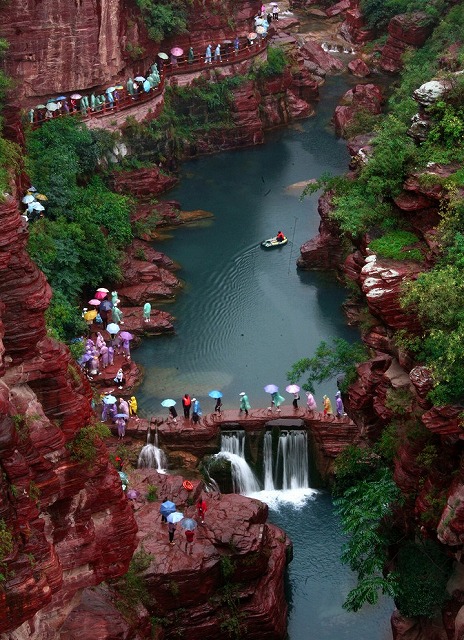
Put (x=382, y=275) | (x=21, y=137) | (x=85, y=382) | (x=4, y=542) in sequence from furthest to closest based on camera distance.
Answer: (x=21, y=137), (x=382, y=275), (x=85, y=382), (x=4, y=542)

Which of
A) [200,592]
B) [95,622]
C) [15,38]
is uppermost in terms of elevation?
[15,38]

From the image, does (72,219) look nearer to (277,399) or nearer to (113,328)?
(113,328)

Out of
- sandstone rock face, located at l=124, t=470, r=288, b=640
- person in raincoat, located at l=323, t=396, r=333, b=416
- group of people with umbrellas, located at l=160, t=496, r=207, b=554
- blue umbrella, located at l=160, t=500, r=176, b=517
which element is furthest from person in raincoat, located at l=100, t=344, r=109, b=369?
blue umbrella, located at l=160, t=500, r=176, b=517

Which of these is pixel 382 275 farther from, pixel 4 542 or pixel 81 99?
pixel 81 99

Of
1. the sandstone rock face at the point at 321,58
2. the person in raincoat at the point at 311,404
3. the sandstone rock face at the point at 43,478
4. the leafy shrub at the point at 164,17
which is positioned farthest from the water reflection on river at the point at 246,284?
the sandstone rock face at the point at 43,478

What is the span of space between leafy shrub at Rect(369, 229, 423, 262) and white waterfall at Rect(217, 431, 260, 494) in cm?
1189

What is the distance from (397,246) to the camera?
34938 millimetres

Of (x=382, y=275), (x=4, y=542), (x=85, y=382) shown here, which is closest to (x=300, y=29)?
(x=382, y=275)

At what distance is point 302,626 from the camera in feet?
125

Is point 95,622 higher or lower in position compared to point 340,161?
higher

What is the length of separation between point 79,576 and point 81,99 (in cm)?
3709

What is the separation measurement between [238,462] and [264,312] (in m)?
10.8

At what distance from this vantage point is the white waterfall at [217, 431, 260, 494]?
4378cm

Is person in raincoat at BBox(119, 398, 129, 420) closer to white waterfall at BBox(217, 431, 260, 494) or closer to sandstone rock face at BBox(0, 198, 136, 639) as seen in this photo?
white waterfall at BBox(217, 431, 260, 494)
